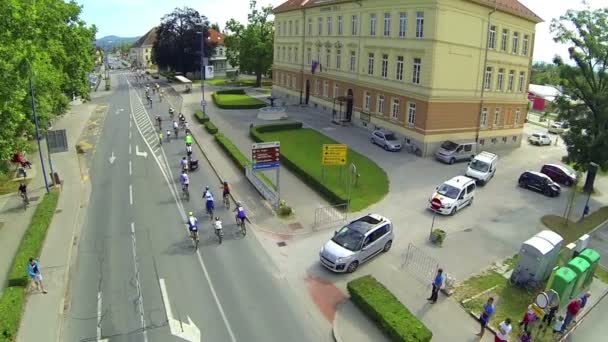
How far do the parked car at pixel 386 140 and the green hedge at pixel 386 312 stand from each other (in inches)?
910

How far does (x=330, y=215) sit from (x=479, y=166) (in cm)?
1425

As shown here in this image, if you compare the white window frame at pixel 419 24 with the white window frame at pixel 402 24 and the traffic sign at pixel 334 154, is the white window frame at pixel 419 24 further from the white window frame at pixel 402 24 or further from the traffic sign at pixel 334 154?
the traffic sign at pixel 334 154

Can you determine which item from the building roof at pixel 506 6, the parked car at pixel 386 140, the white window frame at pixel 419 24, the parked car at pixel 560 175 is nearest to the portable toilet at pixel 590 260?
the parked car at pixel 560 175

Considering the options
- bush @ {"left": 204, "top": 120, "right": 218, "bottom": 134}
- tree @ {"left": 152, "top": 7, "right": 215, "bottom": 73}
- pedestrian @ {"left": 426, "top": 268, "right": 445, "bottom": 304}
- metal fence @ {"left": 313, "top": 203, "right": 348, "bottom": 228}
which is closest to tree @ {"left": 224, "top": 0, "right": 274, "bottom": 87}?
tree @ {"left": 152, "top": 7, "right": 215, "bottom": 73}

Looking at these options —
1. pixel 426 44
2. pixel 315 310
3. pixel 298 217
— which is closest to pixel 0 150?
pixel 298 217

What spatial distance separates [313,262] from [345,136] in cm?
2498

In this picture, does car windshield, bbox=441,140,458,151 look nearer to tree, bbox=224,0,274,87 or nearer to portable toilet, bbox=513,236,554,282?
portable toilet, bbox=513,236,554,282

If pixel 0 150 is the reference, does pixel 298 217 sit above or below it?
below

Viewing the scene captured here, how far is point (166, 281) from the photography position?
1795 centimetres

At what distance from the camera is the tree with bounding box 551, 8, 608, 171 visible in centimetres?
3055

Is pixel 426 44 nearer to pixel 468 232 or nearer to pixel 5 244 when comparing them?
pixel 468 232

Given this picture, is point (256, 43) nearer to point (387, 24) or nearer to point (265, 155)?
point (387, 24)

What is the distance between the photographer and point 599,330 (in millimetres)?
16797

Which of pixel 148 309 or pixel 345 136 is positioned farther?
pixel 345 136
